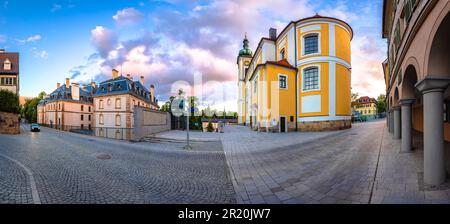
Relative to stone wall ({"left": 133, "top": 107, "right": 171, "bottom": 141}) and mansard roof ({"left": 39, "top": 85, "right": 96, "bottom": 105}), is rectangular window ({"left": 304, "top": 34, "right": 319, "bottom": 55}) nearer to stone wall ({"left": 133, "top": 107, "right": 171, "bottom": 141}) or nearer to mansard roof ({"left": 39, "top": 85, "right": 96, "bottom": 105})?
stone wall ({"left": 133, "top": 107, "right": 171, "bottom": 141})

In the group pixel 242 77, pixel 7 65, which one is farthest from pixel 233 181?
pixel 242 77

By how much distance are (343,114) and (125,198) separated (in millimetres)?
21780

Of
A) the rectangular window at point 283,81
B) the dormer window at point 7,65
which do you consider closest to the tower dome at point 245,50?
the rectangular window at point 283,81

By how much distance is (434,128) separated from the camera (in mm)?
4312

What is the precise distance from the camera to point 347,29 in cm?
2186

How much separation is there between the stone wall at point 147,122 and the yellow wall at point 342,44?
66.7 ft

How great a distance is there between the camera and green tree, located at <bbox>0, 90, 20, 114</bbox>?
19811 millimetres

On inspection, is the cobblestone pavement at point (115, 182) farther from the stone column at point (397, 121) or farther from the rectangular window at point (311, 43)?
the rectangular window at point (311, 43)

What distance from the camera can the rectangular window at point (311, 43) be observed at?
20891 mm

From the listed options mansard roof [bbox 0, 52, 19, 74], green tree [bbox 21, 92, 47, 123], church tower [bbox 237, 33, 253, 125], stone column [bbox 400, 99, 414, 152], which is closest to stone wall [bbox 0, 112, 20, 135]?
mansard roof [bbox 0, 52, 19, 74]

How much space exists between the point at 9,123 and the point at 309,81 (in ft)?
104

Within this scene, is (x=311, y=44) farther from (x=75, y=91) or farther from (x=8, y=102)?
(x=75, y=91)

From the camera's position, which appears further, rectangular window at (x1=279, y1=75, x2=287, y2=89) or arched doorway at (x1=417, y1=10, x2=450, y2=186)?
rectangular window at (x1=279, y1=75, x2=287, y2=89)
